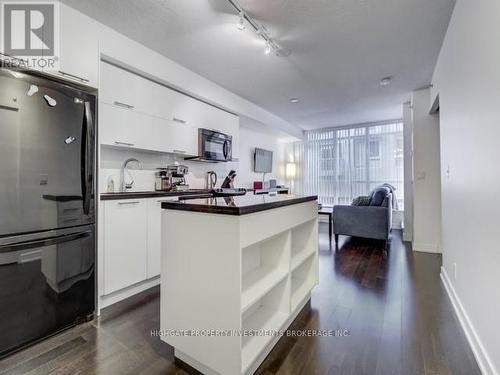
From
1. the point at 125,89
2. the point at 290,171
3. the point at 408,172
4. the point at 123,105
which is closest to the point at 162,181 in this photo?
Answer: the point at 123,105

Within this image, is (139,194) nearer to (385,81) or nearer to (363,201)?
(363,201)

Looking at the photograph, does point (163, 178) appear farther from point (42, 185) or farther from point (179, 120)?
point (42, 185)

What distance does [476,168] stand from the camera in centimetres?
157

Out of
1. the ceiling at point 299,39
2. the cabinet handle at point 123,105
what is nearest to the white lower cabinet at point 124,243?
the cabinet handle at point 123,105

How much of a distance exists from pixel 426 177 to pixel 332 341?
3319 millimetres

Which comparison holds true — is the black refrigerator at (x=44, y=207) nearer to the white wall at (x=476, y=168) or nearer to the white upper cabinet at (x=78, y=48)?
the white upper cabinet at (x=78, y=48)

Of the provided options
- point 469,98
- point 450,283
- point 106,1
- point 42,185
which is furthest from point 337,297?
point 106,1

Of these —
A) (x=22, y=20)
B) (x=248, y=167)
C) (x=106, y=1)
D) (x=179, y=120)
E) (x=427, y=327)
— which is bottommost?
(x=427, y=327)

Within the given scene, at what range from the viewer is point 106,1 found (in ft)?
6.30


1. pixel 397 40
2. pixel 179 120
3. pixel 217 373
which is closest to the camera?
pixel 217 373

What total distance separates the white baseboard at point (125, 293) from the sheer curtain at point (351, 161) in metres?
5.18

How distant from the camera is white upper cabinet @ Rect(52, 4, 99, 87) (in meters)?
1.89

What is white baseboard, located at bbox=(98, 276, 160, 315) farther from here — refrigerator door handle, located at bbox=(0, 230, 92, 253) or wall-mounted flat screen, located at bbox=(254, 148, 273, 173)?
wall-mounted flat screen, located at bbox=(254, 148, 273, 173)

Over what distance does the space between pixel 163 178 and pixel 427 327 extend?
9.84 feet
